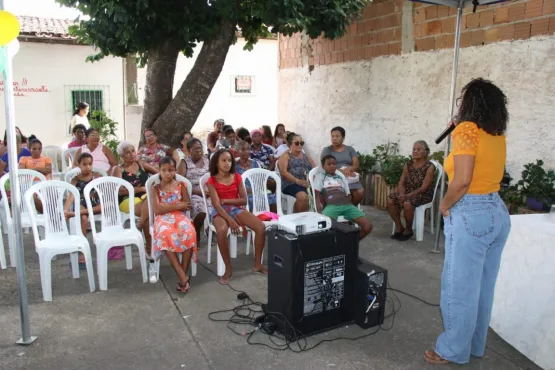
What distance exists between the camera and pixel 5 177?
5098 millimetres

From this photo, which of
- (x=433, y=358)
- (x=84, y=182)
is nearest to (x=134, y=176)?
(x=84, y=182)

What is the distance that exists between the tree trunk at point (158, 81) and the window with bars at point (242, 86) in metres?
5.02

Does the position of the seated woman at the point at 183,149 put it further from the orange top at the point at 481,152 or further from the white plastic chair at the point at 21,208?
the orange top at the point at 481,152

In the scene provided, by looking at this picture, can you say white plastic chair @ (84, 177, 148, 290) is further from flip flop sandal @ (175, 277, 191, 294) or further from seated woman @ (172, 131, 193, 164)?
seated woman @ (172, 131, 193, 164)

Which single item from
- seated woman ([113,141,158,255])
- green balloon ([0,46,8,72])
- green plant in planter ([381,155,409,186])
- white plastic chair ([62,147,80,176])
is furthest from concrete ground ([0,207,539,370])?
white plastic chair ([62,147,80,176])

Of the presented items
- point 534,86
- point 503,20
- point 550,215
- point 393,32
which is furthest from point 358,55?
point 550,215

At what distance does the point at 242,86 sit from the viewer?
13352mm

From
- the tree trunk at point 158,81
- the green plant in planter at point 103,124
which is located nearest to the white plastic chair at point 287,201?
the tree trunk at point 158,81

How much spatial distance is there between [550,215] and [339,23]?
4.84 m

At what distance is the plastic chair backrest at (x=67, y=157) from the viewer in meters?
7.32

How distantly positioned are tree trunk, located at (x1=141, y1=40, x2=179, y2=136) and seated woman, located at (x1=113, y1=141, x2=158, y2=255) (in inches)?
96.2

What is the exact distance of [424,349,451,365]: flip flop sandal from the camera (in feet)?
10.4

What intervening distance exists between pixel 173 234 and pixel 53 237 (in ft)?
3.69

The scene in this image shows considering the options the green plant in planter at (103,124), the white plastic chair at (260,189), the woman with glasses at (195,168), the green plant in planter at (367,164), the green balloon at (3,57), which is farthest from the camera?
the green plant in planter at (103,124)
